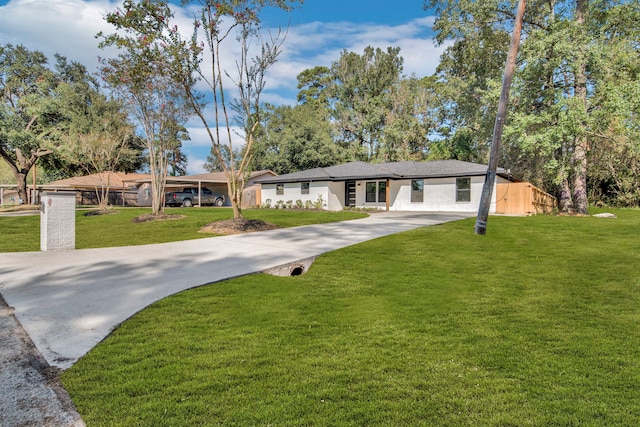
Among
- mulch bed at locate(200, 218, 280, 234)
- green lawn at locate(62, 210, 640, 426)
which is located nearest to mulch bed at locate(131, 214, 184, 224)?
mulch bed at locate(200, 218, 280, 234)

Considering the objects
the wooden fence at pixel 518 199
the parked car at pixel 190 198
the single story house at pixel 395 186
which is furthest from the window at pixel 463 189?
the parked car at pixel 190 198

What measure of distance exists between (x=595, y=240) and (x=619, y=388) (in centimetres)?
828

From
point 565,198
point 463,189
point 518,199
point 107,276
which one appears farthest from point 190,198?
point 565,198

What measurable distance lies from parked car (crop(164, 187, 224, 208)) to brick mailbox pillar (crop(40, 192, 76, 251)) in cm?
2186

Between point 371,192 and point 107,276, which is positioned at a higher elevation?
A: point 371,192

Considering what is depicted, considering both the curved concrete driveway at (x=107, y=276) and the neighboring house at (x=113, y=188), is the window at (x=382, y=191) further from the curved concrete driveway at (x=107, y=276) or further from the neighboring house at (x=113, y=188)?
the neighboring house at (x=113, y=188)

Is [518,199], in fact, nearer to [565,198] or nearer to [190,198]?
[565,198]

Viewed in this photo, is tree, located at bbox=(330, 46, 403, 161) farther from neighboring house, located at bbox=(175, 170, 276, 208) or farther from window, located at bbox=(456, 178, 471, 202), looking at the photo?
window, located at bbox=(456, 178, 471, 202)

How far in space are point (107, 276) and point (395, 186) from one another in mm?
19907

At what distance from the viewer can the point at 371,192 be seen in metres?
24.4

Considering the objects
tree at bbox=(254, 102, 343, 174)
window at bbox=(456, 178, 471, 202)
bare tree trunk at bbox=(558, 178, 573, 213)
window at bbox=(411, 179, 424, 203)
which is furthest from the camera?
tree at bbox=(254, 102, 343, 174)

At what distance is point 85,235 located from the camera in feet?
36.3

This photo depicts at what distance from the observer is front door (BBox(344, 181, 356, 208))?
24938 millimetres

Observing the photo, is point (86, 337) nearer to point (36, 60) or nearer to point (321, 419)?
point (321, 419)
